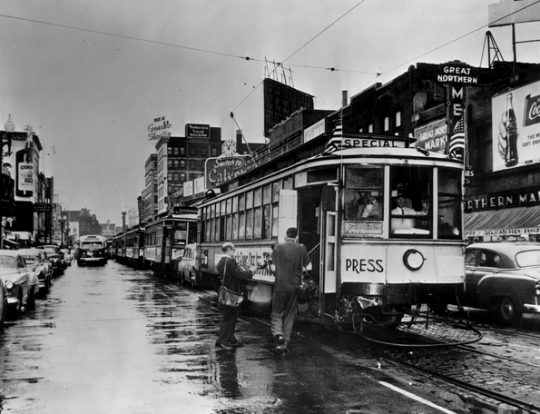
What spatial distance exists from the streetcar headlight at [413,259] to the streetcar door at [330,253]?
44.9 inches

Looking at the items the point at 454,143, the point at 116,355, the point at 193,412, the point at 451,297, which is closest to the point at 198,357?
the point at 116,355

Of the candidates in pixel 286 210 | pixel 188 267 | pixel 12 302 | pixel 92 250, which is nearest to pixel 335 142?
pixel 286 210

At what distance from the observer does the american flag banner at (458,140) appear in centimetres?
2405

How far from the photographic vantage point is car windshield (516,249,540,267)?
1263 centimetres

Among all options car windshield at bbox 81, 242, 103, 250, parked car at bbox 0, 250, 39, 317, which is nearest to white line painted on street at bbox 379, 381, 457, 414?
parked car at bbox 0, 250, 39, 317

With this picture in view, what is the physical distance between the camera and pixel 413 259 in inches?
396

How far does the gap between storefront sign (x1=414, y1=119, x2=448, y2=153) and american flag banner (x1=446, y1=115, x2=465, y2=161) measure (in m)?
0.75

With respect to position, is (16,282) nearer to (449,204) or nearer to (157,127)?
(449,204)

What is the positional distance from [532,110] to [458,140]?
149 inches

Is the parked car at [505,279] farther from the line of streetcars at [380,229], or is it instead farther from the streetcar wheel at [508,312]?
the line of streetcars at [380,229]

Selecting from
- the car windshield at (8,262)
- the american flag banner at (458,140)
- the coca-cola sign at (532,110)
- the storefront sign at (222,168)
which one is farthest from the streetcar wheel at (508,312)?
the storefront sign at (222,168)

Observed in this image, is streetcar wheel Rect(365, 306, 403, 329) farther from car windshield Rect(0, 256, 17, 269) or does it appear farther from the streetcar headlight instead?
car windshield Rect(0, 256, 17, 269)

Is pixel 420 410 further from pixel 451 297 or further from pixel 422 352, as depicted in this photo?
pixel 451 297

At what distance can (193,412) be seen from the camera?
593 cm
